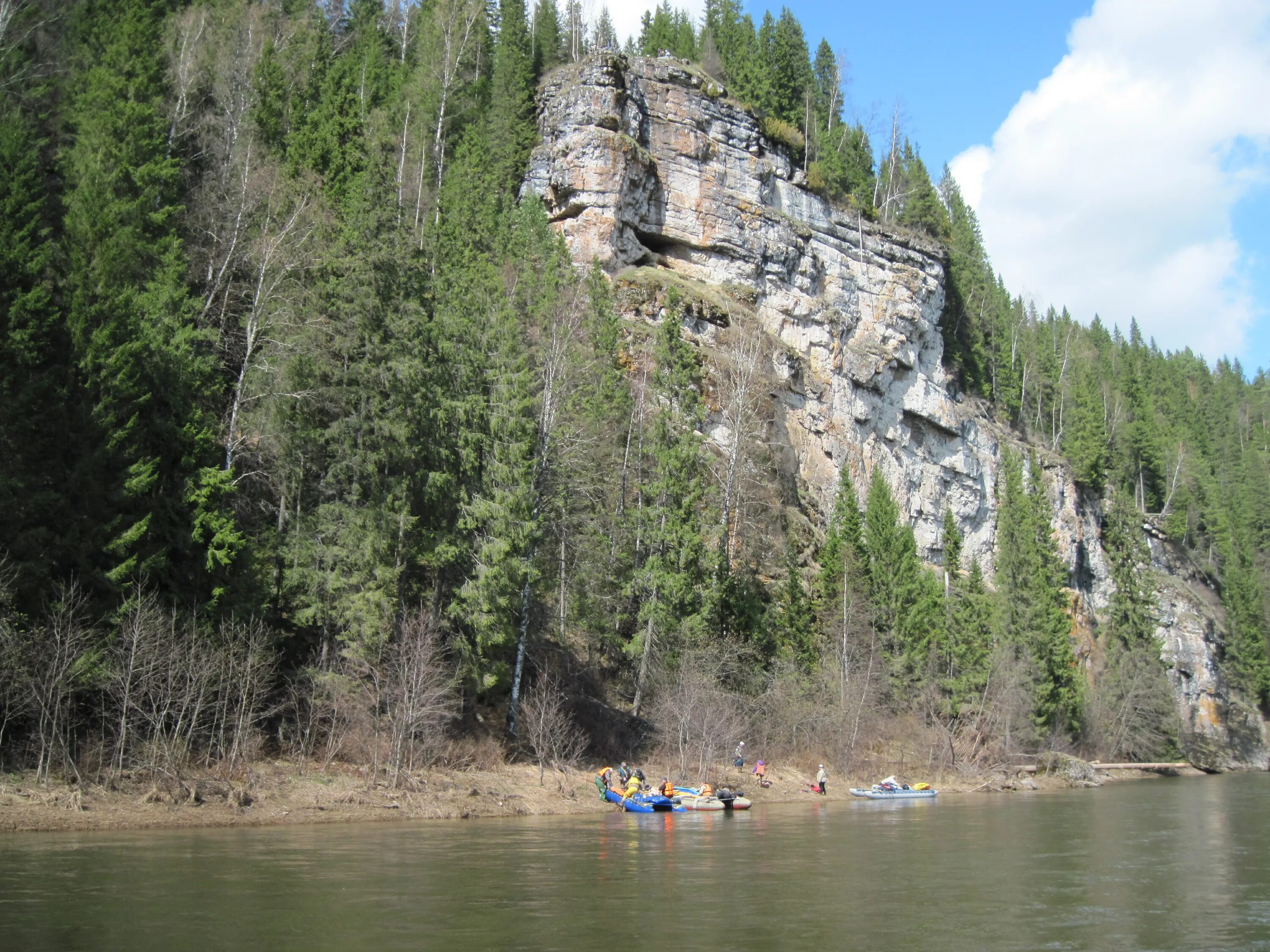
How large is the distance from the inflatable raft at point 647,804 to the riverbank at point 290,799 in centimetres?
105

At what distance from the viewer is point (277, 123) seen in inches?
2051

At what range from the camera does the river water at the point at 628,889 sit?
14500 mm

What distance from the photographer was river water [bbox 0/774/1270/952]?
1450 centimetres

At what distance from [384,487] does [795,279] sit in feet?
147

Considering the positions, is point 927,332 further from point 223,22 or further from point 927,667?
point 223,22

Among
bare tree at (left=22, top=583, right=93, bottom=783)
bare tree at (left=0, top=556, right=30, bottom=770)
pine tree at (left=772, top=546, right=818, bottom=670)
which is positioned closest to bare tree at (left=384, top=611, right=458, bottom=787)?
bare tree at (left=22, top=583, right=93, bottom=783)

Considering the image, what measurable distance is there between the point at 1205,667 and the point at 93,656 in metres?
85.6

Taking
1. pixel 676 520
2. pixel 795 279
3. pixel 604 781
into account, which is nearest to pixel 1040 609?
pixel 795 279

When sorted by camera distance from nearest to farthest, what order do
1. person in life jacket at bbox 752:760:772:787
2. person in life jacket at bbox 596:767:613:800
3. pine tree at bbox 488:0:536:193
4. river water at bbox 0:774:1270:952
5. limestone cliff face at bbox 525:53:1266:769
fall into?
1. river water at bbox 0:774:1270:952
2. person in life jacket at bbox 596:767:613:800
3. person in life jacket at bbox 752:760:772:787
4. limestone cliff face at bbox 525:53:1266:769
5. pine tree at bbox 488:0:536:193

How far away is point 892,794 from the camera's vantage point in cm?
4550

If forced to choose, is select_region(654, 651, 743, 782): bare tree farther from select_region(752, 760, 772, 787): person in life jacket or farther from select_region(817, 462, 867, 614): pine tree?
select_region(817, 462, 867, 614): pine tree

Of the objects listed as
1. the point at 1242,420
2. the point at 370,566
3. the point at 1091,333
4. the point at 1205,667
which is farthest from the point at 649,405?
the point at 1242,420

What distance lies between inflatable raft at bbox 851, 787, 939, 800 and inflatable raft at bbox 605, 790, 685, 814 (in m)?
13.5

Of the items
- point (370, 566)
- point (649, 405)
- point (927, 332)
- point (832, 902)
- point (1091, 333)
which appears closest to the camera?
point (832, 902)
